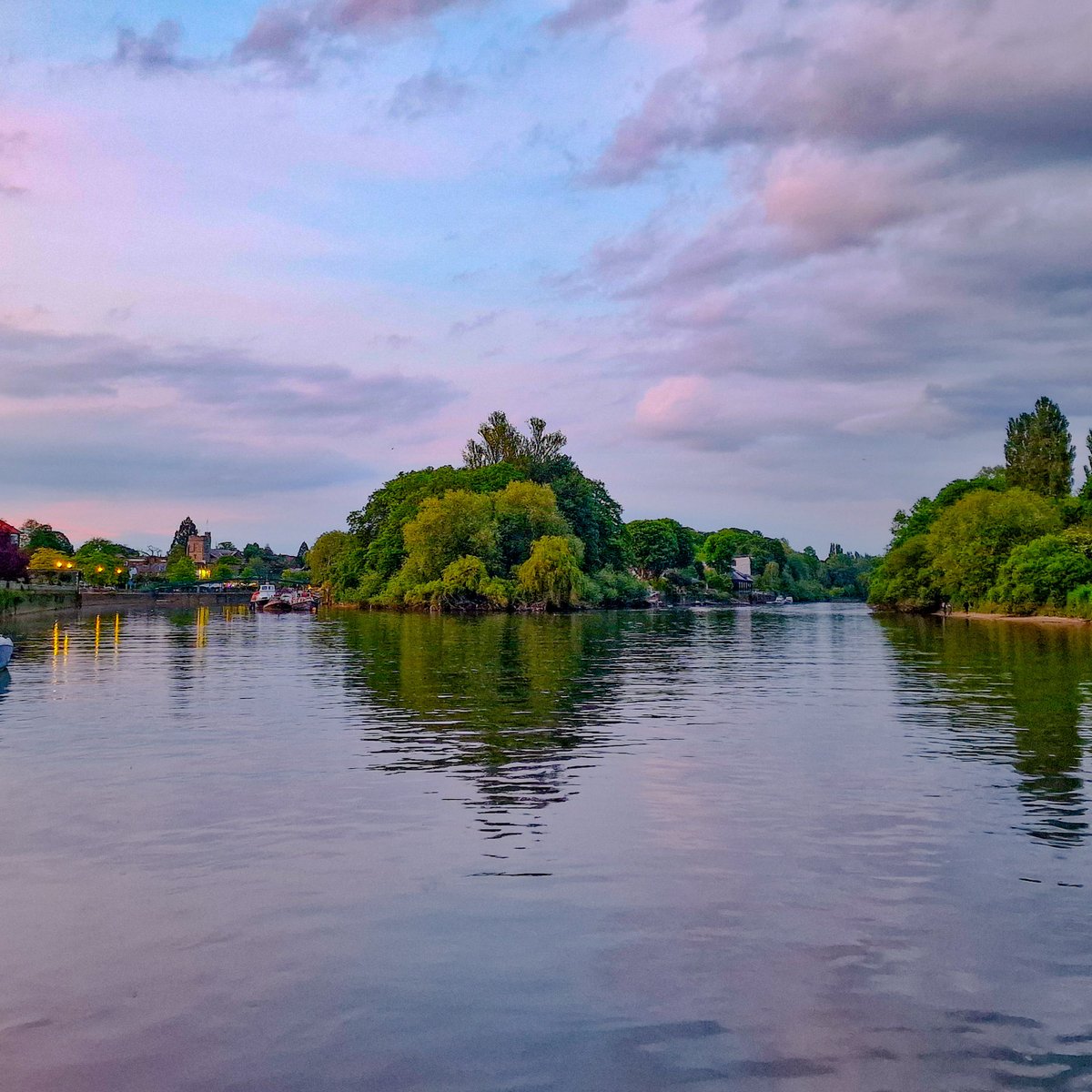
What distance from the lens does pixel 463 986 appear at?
30.0ft

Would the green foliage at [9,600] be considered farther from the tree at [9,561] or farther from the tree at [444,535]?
the tree at [444,535]

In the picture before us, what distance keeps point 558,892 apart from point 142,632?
73.2 metres

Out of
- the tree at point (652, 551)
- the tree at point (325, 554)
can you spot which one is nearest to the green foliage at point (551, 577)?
the tree at point (325, 554)

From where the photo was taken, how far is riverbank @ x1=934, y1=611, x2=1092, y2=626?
8406 centimetres

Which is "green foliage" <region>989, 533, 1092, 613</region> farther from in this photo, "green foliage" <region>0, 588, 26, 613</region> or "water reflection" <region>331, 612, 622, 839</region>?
"green foliage" <region>0, 588, 26, 613</region>

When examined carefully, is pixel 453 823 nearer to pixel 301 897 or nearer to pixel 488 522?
pixel 301 897

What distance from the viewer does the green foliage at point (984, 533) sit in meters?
105

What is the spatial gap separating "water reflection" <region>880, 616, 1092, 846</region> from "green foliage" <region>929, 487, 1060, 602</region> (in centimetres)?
4623

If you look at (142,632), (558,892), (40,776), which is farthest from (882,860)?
(142,632)

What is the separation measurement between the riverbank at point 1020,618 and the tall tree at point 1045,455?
22.0m

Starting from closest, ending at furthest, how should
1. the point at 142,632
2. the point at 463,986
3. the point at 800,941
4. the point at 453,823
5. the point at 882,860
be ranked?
the point at 463,986 < the point at 800,941 < the point at 882,860 < the point at 453,823 < the point at 142,632

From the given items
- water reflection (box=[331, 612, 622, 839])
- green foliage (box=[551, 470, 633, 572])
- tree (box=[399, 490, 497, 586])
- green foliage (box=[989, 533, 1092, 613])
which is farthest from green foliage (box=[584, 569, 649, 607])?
water reflection (box=[331, 612, 622, 839])

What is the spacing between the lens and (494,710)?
28297 millimetres

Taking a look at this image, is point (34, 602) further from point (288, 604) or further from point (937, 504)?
point (937, 504)
